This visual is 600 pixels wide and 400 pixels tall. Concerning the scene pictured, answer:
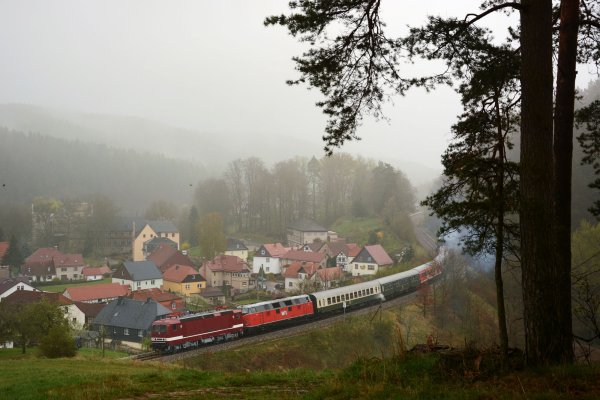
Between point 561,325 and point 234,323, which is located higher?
point 561,325

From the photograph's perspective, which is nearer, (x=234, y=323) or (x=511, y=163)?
(x=511, y=163)

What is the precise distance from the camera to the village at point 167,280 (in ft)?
115

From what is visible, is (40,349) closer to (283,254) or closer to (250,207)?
(283,254)

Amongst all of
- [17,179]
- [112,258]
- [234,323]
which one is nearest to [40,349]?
[234,323]

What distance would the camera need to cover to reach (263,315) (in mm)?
28750

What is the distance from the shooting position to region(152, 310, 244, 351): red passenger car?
25.2 meters

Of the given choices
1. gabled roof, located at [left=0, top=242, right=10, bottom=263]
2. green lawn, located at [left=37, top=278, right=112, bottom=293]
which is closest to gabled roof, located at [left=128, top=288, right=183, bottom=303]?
green lawn, located at [left=37, top=278, right=112, bottom=293]

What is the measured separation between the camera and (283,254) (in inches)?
2206

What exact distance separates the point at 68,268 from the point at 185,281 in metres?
21.4

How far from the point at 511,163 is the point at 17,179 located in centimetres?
13473

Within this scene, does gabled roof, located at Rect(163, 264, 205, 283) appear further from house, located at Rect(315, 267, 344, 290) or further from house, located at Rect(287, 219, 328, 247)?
house, located at Rect(287, 219, 328, 247)

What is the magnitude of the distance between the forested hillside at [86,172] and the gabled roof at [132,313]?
8660 cm

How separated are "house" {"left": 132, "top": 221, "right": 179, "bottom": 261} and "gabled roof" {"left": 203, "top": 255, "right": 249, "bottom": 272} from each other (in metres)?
21.4

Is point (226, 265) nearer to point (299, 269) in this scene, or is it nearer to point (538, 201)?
point (299, 269)
